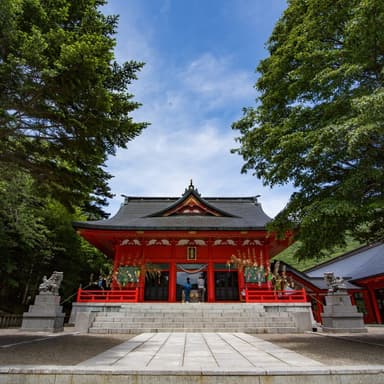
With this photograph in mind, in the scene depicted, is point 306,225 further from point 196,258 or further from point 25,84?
point 196,258

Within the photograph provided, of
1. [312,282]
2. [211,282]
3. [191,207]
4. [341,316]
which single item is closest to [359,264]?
[312,282]

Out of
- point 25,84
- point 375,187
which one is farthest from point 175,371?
point 25,84

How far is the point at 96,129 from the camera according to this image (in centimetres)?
675

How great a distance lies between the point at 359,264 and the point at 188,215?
560 inches

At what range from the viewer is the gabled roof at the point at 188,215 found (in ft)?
49.6

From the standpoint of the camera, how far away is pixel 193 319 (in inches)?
460

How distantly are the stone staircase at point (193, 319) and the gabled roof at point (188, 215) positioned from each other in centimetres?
405

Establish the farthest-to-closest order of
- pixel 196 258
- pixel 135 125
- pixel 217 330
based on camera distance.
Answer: pixel 196 258 < pixel 217 330 < pixel 135 125

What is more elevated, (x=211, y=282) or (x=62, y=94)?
(x=62, y=94)

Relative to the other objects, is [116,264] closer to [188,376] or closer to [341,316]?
[341,316]

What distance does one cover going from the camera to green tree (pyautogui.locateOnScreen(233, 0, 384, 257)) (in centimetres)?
586

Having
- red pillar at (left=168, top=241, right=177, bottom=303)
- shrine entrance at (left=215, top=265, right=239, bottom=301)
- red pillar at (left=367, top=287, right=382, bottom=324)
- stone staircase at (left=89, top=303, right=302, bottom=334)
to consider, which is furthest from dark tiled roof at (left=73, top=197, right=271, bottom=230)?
red pillar at (left=367, top=287, right=382, bottom=324)

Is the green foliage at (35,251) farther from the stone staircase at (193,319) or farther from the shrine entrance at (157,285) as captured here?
the stone staircase at (193,319)

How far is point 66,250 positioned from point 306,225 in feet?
53.6
